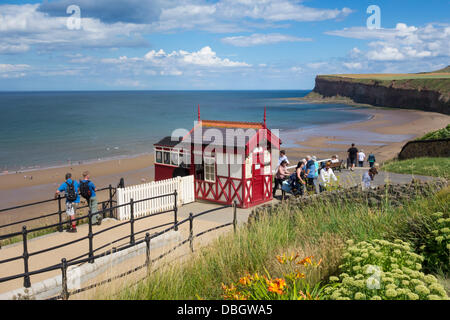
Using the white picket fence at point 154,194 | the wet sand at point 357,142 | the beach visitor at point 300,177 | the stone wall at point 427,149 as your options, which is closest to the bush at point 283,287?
the beach visitor at point 300,177

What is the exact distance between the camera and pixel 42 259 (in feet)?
31.0

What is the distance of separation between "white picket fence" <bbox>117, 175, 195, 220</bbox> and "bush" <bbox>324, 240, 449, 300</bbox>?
10.3 meters

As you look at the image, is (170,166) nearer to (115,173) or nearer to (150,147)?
(115,173)

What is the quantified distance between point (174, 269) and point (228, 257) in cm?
82

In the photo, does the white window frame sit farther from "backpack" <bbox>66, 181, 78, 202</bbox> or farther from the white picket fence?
"backpack" <bbox>66, 181, 78, 202</bbox>

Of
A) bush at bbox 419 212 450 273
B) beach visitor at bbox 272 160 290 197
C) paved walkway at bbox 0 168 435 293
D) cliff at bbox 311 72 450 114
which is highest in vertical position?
cliff at bbox 311 72 450 114

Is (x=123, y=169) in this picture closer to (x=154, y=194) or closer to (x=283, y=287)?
(x=154, y=194)

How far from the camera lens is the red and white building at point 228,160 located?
15.1 m

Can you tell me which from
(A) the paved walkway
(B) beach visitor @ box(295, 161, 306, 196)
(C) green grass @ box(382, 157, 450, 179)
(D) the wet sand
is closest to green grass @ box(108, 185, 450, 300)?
(A) the paved walkway

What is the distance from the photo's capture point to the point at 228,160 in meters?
15.2

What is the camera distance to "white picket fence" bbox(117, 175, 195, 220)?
46.1 feet

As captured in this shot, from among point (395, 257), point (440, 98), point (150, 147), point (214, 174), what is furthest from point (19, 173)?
point (440, 98)

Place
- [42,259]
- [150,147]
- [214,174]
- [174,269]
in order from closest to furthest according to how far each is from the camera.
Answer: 1. [174,269]
2. [42,259]
3. [214,174]
4. [150,147]

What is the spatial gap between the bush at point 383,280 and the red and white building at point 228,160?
1022 cm
